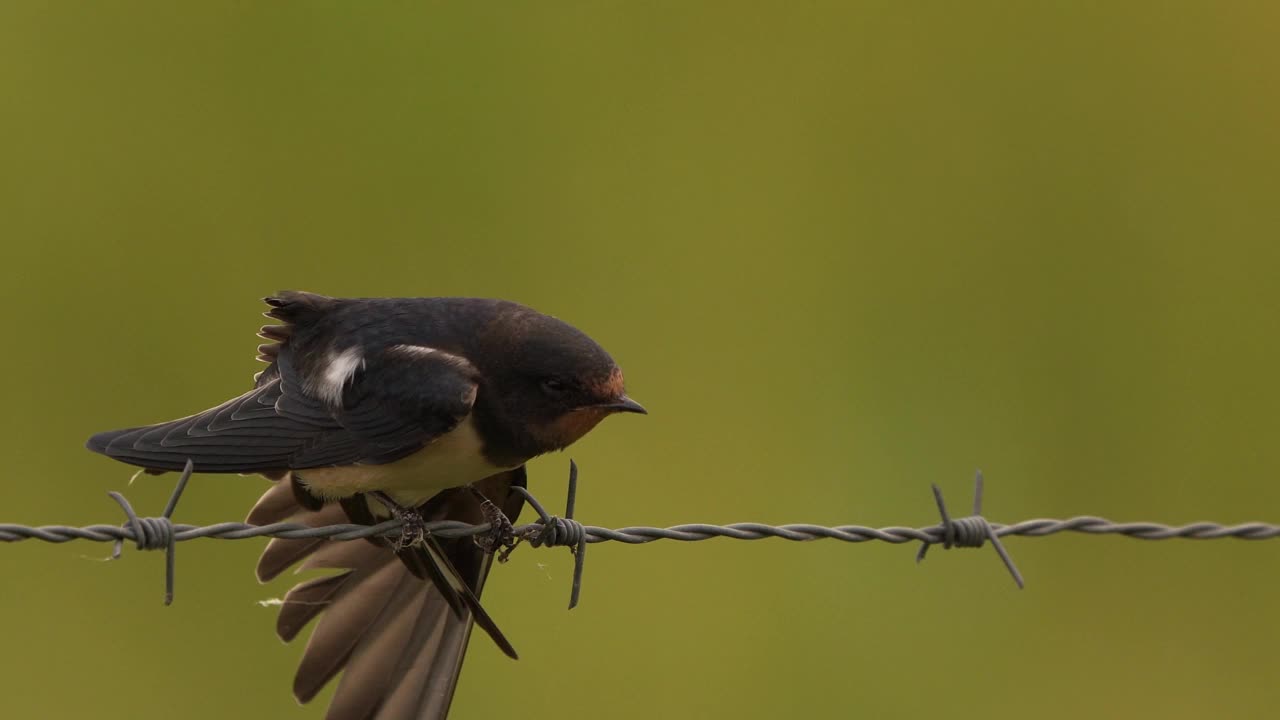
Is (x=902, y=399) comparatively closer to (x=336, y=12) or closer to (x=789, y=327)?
(x=789, y=327)

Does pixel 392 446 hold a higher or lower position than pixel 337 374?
lower

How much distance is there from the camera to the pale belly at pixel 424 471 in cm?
435

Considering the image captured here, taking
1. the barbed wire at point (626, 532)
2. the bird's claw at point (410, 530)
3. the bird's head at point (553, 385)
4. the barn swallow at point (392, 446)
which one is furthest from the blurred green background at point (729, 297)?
the barbed wire at point (626, 532)

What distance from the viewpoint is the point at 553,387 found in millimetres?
4344

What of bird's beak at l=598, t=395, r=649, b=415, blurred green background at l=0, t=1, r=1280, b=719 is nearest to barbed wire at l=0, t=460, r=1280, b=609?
bird's beak at l=598, t=395, r=649, b=415

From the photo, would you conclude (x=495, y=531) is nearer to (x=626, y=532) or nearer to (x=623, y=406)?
(x=623, y=406)

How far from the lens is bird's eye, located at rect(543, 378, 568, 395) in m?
4.33

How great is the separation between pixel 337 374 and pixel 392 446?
0.36 meters

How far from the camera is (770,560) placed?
8.52 m

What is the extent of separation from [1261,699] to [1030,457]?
1768mm

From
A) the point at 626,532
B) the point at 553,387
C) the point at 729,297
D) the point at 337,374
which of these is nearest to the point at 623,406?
the point at 553,387

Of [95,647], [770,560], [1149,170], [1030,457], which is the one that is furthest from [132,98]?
[1149,170]

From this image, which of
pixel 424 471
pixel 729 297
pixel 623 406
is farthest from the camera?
pixel 729 297

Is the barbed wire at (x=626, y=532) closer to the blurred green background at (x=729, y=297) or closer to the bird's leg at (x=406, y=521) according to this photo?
the bird's leg at (x=406, y=521)
